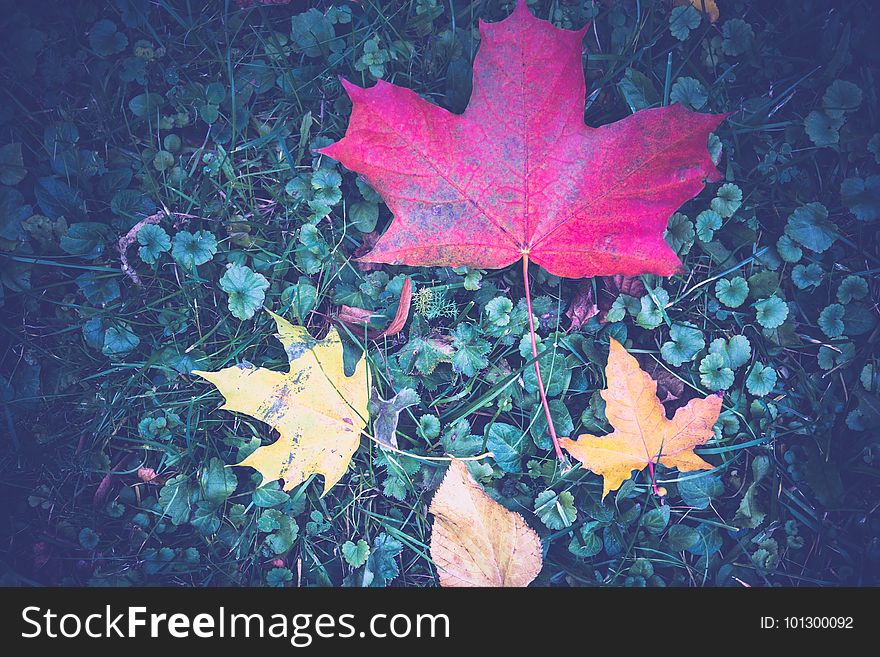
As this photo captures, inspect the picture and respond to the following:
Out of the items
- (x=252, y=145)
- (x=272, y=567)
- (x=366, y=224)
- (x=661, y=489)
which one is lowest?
(x=272, y=567)

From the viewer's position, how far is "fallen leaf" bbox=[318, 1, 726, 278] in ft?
5.32

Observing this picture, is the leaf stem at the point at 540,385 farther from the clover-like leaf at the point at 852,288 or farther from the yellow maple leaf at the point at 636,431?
the clover-like leaf at the point at 852,288

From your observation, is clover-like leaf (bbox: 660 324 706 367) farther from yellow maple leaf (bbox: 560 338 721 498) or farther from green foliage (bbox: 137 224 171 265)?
green foliage (bbox: 137 224 171 265)

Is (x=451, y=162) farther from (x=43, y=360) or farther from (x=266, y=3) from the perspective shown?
(x=43, y=360)

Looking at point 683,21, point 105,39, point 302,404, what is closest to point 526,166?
point 683,21

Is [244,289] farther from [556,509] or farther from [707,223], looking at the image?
[707,223]

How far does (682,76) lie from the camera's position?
6.66ft

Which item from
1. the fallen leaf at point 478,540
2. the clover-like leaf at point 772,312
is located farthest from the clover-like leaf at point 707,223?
the fallen leaf at point 478,540

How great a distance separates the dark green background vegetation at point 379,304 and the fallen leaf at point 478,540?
157 mm

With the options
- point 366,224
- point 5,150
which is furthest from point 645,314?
point 5,150

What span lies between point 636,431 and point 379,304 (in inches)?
35.8

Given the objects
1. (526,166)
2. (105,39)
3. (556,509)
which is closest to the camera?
(526,166)

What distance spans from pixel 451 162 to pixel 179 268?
3.30 feet

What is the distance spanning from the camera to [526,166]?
5.60ft
